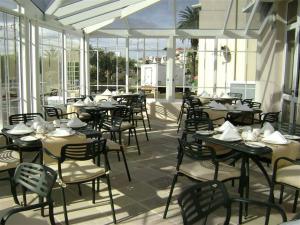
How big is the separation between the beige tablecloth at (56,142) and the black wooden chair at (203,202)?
190cm

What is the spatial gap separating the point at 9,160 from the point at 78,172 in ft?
2.98

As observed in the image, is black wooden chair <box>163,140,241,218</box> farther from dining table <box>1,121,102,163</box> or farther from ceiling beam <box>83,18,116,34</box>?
ceiling beam <box>83,18,116,34</box>

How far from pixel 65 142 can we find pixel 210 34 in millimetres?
7654

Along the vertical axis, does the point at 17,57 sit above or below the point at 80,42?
below

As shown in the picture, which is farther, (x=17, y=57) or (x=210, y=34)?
(x=210, y=34)

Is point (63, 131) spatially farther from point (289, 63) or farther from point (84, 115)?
point (289, 63)

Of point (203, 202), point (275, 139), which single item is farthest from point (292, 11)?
point (203, 202)

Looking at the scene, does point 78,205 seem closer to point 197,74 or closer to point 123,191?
point 123,191

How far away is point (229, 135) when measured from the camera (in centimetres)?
381

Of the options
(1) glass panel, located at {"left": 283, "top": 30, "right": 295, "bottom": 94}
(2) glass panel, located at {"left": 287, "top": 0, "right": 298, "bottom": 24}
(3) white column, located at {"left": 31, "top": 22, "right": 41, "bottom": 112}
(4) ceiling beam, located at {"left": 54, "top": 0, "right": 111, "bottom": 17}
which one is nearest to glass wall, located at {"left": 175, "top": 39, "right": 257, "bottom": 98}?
(1) glass panel, located at {"left": 283, "top": 30, "right": 295, "bottom": 94}

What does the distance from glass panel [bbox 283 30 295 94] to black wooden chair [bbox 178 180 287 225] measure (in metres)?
6.16

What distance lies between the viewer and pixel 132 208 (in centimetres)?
385

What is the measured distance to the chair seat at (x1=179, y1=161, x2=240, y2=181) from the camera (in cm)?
347

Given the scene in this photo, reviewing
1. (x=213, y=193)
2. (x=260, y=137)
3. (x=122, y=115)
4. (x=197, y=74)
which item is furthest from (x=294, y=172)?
(x=197, y=74)
